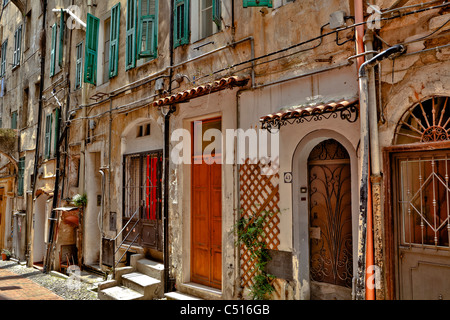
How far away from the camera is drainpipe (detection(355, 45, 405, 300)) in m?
4.40

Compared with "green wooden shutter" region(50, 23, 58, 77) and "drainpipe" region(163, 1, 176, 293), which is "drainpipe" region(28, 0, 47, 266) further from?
"drainpipe" region(163, 1, 176, 293)

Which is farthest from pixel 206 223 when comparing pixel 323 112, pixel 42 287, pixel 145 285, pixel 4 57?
pixel 4 57

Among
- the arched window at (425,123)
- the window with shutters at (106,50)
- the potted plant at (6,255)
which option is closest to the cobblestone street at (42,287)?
the potted plant at (6,255)

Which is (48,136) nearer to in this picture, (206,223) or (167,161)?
(167,161)

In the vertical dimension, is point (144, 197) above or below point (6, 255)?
above

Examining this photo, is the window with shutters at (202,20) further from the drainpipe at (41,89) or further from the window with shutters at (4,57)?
the window with shutters at (4,57)

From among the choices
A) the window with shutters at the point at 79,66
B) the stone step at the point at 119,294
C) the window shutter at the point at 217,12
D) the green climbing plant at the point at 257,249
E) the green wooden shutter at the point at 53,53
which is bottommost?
the stone step at the point at 119,294

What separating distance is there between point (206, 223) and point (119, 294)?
8.01ft

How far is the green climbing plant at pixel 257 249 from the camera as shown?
5.80 metres

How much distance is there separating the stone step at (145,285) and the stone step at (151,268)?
96mm

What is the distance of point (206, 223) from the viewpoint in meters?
7.38

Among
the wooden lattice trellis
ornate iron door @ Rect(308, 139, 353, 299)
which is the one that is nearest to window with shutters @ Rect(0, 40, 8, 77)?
the wooden lattice trellis
